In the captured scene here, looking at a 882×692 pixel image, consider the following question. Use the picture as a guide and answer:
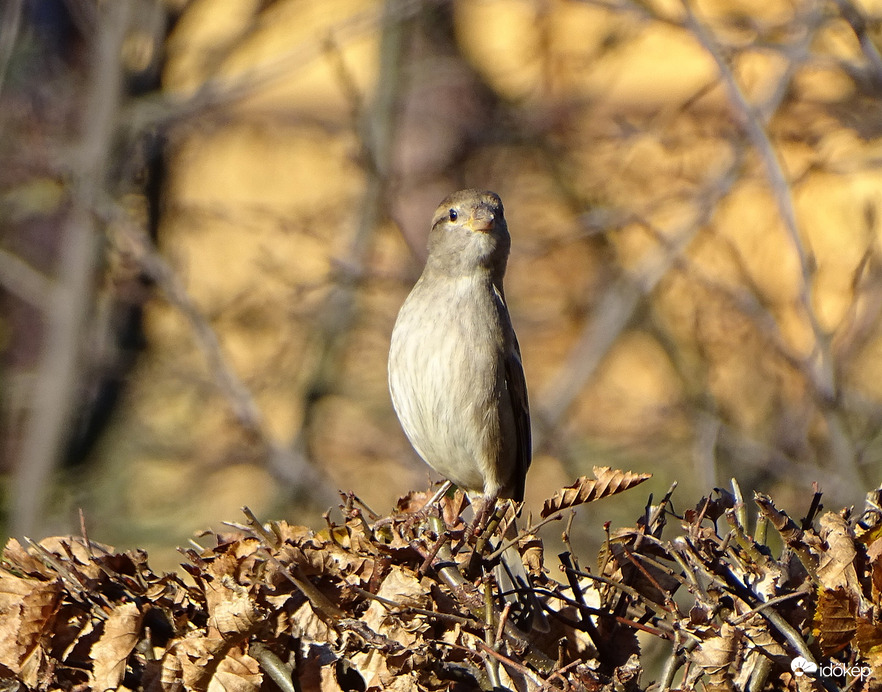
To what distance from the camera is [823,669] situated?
1.94m

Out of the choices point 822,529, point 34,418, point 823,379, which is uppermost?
point 34,418

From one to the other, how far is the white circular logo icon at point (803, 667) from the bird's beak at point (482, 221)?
2.53 m

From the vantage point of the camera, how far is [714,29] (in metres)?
6.07

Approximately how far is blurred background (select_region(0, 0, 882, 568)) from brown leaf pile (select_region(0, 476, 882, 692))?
3.92 m

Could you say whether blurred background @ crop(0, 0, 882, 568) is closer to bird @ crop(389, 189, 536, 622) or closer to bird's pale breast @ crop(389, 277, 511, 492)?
bird @ crop(389, 189, 536, 622)

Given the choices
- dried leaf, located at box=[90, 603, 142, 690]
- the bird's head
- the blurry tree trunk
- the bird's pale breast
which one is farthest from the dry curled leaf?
the blurry tree trunk

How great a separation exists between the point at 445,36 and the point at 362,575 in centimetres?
628

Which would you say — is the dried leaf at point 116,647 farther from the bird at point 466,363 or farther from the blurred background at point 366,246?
the blurred background at point 366,246

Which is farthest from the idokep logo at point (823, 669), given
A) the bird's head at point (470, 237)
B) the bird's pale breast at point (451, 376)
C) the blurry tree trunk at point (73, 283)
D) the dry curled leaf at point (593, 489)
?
the blurry tree trunk at point (73, 283)

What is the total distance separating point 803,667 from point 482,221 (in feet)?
8.49

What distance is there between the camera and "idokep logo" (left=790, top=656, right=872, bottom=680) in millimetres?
1902

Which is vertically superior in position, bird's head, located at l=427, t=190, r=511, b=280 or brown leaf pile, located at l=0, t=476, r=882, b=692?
bird's head, located at l=427, t=190, r=511, b=280

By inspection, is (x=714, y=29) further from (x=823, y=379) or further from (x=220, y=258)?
(x=220, y=258)

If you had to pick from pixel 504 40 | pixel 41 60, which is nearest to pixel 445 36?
pixel 504 40
